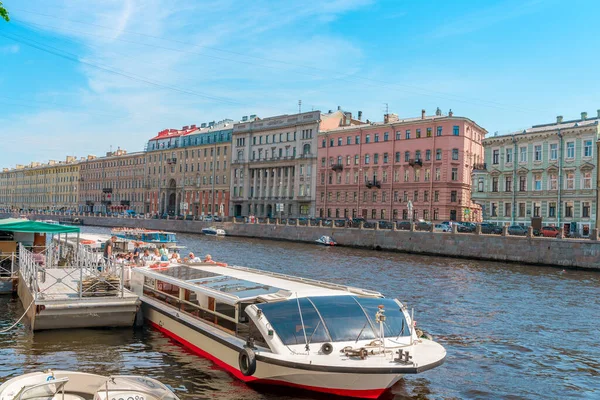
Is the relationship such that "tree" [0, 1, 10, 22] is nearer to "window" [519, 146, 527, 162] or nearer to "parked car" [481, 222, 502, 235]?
"parked car" [481, 222, 502, 235]

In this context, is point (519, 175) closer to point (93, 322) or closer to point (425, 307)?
point (425, 307)

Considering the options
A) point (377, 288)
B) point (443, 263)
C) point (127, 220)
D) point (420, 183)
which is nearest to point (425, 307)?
point (377, 288)

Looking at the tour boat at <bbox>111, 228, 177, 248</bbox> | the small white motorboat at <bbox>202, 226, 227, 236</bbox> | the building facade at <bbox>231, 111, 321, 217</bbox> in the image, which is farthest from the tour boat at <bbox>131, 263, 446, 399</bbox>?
the building facade at <bbox>231, 111, 321, 217</bbox>

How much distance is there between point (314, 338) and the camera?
936cm

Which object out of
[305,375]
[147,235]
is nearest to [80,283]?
[305,375]

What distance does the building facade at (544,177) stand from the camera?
43.3 meters

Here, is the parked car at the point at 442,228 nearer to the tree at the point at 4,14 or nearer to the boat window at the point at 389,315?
the boat window at the point at 389,315

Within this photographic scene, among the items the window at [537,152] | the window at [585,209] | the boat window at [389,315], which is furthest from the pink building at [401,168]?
the boat window at [389,315]

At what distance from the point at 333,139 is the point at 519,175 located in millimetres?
27273

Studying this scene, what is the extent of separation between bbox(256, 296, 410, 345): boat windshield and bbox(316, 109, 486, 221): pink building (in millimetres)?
43707

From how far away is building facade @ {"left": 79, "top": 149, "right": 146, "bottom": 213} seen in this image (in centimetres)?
10456

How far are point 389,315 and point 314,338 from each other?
1.48 metres

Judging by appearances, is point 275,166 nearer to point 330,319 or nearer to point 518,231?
point 518,231

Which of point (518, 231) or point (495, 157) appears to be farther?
point (495, 157)
